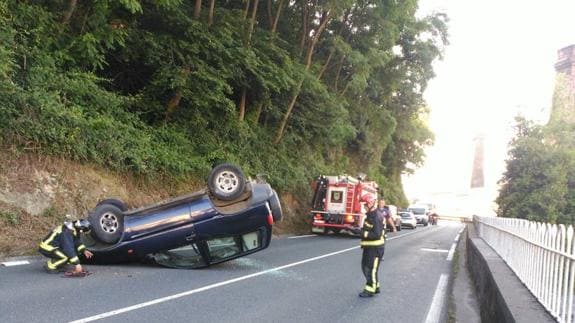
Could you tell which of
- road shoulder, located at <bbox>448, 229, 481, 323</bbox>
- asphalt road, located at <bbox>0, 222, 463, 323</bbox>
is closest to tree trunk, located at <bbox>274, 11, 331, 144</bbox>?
road shoulder, located at <bbox>448, 229, 481, 323</bbox>

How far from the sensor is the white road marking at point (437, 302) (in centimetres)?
718

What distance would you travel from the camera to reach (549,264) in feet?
18.1

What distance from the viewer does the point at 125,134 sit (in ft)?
47.2

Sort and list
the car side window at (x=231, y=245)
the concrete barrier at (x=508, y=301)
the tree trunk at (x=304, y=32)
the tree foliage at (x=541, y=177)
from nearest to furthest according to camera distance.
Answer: the concrete barrier at (x=508, y=301) → the car side window at (x=231, y=245) → the tree trunk at (x=304, y=32) → the tree foliage at (x=541, y=177)

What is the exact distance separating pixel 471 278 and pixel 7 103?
1091cm

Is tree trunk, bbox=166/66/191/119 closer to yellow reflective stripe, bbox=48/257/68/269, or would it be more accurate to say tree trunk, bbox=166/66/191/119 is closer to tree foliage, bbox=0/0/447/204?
tree foliage, bbox=0/0/447/204

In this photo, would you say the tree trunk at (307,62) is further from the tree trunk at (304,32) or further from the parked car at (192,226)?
the parked car at (192,226)

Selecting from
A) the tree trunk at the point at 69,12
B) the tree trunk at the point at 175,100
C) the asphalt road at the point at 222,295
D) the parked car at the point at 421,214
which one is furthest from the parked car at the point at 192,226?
the parked car at the point at 421,214

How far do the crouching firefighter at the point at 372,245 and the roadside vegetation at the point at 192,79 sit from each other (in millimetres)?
7031

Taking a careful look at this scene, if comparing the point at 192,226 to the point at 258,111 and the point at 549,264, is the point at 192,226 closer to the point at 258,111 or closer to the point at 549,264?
the point at 549,264

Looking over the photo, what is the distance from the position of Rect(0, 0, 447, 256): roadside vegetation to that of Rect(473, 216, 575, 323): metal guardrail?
9346 millimetres

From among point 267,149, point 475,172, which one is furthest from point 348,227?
point 475,172

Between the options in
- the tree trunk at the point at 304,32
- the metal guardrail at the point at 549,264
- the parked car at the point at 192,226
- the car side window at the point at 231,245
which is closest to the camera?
the metal guardrail at the point at 549,264

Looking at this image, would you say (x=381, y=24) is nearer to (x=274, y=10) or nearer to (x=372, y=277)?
(x=274, y=10)
